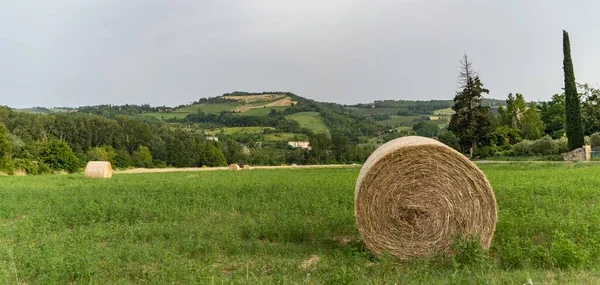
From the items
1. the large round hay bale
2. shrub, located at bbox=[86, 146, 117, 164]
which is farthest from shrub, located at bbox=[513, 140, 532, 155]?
shrub, located at bbox=[86, 146, 117, 164]

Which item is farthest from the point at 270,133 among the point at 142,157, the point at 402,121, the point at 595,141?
the point at 595,141

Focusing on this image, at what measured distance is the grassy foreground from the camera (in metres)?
6.09

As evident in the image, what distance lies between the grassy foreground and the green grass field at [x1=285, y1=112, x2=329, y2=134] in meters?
90.3

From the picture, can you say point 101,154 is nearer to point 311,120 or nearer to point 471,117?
point 471,117

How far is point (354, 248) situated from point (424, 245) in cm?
123

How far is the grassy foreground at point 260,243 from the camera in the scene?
609cm

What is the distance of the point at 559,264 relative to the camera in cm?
640

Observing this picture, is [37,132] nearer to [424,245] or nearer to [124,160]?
[124,160]

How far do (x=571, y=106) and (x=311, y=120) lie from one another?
2894 inches

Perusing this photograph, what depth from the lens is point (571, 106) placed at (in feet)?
138

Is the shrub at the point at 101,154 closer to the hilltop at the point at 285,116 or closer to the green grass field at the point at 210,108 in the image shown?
the hilltop at the point at 285,116

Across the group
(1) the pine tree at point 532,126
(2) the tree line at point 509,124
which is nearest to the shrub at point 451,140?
(2) the tree line at point 509,124

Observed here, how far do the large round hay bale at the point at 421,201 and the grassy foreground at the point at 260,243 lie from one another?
50cm

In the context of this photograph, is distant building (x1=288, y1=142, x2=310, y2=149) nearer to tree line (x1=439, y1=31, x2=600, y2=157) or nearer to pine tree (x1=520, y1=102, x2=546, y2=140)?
tree line (x1=439, y1=31, x2=600, y2=157)
